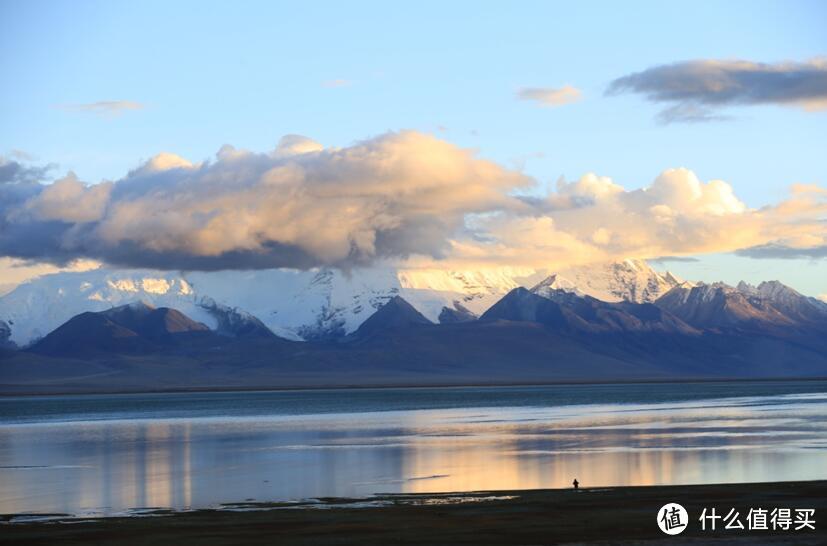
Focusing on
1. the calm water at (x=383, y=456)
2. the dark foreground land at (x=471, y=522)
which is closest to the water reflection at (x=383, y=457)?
the calm water at (x=383, y=456)

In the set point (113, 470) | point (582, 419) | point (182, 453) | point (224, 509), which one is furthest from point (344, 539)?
point (582, 419)

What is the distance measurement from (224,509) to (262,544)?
427 inches

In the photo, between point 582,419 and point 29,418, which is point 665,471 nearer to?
point 582,419

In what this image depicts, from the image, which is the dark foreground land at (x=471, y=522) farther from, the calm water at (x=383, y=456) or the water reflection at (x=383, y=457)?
the water reflection at (x=383, y=457)

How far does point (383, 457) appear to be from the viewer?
7400cm

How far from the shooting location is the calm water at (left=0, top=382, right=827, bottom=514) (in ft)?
189

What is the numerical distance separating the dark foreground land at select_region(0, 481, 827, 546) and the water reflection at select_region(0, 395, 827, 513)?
507 centimetres

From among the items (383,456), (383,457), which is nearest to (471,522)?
(383,457)

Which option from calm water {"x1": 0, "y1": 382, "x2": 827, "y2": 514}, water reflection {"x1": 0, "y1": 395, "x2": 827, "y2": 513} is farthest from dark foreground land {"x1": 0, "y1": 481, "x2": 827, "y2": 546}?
water reflection {"x1": 0, "y1": 395, "x2": 827, "y2": 513}

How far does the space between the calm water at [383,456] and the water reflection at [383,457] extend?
93 millimetres

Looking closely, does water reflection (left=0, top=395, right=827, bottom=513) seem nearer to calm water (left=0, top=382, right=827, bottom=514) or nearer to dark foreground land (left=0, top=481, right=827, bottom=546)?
calm water (left=0, top=382, right=827, bottom=514)

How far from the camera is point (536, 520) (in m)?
43.4

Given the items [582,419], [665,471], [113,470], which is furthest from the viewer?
[582,419]

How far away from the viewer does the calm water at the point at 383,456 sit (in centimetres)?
5756
